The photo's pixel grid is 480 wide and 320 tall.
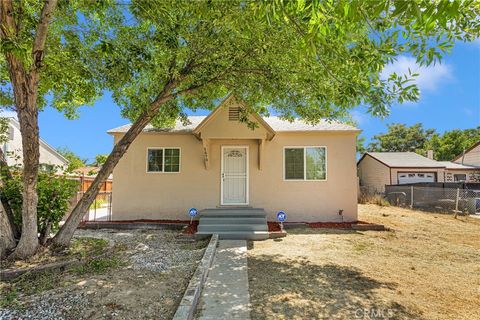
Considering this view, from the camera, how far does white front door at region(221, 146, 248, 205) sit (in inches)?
398

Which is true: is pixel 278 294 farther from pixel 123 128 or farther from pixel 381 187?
pixel 381 187

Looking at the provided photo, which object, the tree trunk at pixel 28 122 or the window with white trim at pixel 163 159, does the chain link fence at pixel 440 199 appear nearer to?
the window with white trim at pixel 163 159

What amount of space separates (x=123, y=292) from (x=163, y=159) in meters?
6.85

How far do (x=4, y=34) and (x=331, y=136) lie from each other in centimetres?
909

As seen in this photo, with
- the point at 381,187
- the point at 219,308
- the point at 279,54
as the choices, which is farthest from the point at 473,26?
the point at 381,187

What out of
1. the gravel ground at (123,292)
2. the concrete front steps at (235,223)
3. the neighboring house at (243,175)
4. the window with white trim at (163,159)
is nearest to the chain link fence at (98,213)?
the neighboring house at (243,175)

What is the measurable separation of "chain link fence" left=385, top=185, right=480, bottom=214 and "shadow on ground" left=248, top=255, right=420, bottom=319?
10506 millimetres

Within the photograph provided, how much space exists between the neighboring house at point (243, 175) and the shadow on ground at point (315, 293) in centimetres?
468

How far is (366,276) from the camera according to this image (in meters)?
4.69

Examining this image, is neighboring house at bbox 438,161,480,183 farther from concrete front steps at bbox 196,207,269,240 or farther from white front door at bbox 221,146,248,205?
concrete front steps at bbox 196,207,269,240

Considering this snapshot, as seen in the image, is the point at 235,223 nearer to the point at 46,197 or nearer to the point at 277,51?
the point at 46,197


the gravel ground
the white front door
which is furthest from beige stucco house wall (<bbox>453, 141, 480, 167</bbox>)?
the gravel ground

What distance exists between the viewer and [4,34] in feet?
13.3

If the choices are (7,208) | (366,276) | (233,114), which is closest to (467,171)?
(233,114)
